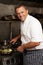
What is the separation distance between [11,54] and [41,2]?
1.99 meters

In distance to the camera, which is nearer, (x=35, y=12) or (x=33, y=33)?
(x=33, y=33)

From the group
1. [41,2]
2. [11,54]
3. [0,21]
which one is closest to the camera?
[11,54]

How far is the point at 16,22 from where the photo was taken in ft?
9.87

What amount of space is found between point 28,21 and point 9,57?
1.24 ft

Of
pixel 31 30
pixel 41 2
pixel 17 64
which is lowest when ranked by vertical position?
pixel 17 64

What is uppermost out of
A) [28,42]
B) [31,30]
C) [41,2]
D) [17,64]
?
[41,2]

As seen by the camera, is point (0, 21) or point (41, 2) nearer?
point (0, 21)

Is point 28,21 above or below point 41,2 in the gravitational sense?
below

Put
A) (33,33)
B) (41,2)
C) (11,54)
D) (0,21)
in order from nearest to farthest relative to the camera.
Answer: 1. (33,33)
2. (11,54)
3. (0,21)
4. (41,2)

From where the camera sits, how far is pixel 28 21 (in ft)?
5.89

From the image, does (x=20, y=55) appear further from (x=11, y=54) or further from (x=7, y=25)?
(x=7, y=25)

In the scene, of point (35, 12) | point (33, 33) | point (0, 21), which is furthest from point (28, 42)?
point (35, 12)

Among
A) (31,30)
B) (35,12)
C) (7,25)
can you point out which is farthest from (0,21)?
(31,30)

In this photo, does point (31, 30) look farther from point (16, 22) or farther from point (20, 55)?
point (16, 22)
